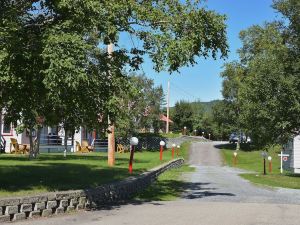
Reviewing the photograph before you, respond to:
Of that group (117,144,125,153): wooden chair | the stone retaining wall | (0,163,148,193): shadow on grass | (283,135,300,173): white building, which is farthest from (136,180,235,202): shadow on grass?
(117,144,125,153): wooden chair

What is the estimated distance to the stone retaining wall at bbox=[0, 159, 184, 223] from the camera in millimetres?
10297

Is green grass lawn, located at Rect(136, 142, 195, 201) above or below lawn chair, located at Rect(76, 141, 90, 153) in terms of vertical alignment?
below

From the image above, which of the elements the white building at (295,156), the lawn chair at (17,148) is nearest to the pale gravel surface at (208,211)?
the white building at (295,156)

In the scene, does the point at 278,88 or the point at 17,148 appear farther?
the point at 17,148

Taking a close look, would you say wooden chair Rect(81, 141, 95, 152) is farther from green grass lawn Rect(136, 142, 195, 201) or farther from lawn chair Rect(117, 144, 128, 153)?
green grass lawn Rect(136, 142, 195, 201)

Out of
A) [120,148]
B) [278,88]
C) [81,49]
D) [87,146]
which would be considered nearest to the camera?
[81,49]

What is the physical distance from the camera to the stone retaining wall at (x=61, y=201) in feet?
33.8

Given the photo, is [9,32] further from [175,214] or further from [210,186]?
[210,186]

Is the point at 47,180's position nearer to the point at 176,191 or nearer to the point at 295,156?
the point at 176,191

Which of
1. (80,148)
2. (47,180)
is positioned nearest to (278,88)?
(47,180)

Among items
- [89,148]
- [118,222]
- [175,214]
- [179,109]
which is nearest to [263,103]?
[175,214]

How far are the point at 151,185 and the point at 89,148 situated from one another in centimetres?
2921

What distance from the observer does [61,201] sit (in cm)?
1167

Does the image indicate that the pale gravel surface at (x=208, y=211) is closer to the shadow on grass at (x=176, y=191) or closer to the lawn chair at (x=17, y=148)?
the shadow on grass at (x=176, y=191)
